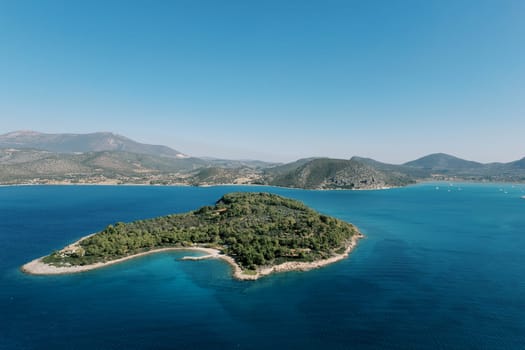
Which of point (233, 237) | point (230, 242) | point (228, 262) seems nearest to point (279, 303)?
point (228, 262)

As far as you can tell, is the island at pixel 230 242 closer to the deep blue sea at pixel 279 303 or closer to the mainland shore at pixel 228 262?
the mainland shore at pixel 228 262

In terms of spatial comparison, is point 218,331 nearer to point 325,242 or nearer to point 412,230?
point 325,242

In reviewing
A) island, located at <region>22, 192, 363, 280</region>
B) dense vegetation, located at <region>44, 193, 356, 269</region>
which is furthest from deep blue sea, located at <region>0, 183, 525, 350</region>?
dense vegetation, located at <region>44, 193, 356, 269</region>

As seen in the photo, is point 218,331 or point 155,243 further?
point 155,243

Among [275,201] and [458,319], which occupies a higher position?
[275,201]

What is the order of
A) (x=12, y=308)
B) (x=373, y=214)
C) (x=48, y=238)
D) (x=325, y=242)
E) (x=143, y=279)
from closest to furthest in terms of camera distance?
(x=12, y=308)
(x=143, y=279)
(x=325, y=242)
(x=48, y=238)
(x=373, y=214)

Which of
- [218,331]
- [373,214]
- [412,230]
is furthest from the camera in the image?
[373,214]

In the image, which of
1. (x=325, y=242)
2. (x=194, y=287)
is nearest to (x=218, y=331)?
(x=194, y=287)

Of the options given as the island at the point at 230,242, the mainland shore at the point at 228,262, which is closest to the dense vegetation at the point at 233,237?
the island at the point at 230,242
